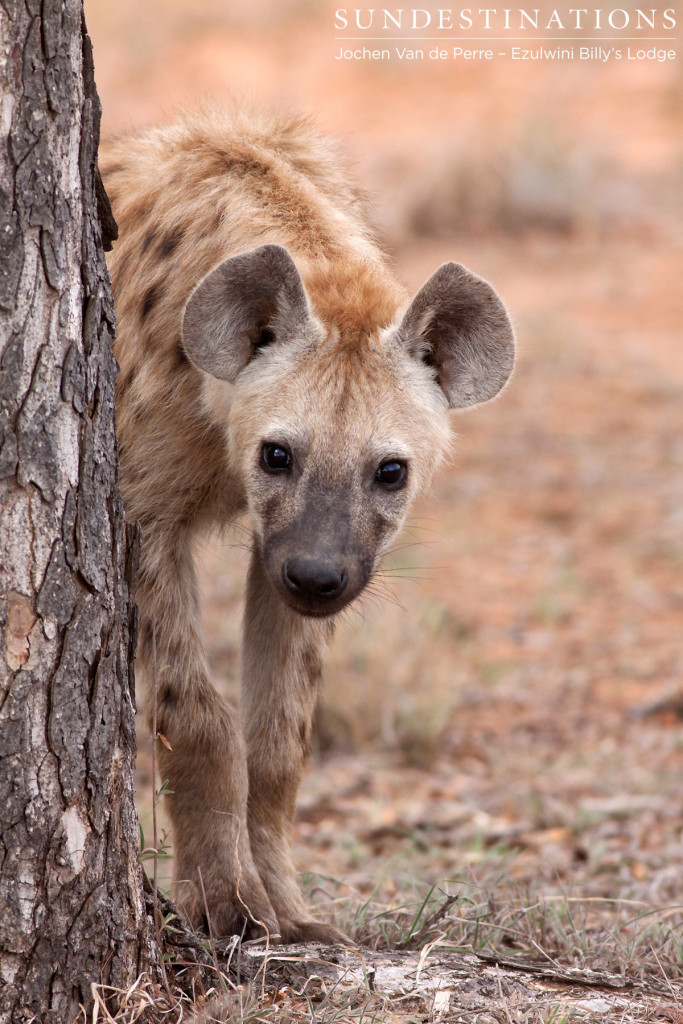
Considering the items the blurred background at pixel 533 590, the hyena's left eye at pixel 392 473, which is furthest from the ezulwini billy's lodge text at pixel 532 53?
the hyena's left eye at pixel 392 473

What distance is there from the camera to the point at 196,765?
10.2 ft

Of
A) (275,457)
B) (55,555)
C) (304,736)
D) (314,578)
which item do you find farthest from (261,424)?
(304,736)

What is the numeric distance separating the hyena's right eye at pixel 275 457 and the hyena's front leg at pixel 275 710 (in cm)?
44

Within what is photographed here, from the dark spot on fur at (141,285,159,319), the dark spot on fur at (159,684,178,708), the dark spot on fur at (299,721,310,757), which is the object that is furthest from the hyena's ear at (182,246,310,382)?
the dark spot on fur at (299,721,310,757)

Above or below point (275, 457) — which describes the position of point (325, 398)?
above

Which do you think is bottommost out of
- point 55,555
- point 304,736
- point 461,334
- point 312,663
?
point 304,736

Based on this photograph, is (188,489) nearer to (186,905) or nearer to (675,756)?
(186,905)

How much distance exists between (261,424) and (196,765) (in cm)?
89

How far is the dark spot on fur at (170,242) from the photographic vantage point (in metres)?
3.29

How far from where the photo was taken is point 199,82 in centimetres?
1556

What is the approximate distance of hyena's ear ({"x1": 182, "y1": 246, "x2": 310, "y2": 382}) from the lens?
2.87m

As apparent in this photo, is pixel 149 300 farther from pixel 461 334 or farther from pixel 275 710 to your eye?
pixel 275 710

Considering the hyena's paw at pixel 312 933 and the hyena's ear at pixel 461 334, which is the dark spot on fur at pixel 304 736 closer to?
the hyena's paw at pixel 312 933

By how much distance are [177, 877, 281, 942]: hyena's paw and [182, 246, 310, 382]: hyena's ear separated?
129 centimetres
